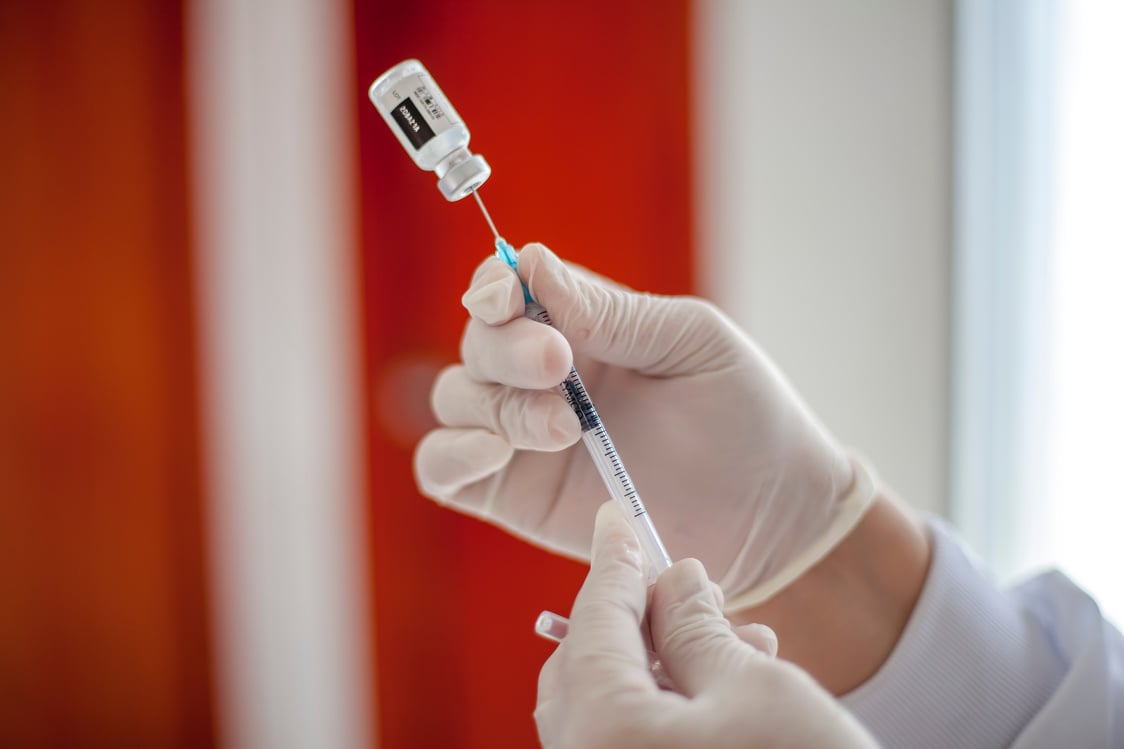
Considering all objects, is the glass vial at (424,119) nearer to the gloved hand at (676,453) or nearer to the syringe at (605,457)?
the syringe at (605,457)

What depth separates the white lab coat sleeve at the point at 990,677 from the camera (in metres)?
0.82

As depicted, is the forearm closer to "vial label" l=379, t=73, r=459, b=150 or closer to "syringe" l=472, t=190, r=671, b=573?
"syringe" l=472, t=190, r=671, b=573

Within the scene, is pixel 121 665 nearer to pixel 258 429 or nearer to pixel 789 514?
pixel 258 429

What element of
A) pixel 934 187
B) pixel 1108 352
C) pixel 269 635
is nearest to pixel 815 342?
pixel 934 187

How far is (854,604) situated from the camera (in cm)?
96

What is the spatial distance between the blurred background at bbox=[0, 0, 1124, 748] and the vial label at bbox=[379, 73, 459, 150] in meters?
0.73

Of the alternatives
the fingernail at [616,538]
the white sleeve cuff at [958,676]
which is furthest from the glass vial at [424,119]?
the white sleeve cuff at [958,676]

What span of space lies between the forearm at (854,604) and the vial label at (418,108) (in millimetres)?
763

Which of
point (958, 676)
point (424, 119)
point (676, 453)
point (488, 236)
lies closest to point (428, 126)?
point (424, 119)

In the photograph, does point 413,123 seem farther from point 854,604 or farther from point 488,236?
point 854,604

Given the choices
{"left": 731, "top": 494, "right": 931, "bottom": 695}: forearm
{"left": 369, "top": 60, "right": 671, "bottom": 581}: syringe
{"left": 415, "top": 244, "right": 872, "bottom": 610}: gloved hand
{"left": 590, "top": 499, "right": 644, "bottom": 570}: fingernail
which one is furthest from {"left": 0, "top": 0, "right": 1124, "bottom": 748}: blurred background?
{"left": 590, "top": 499, "right": 644, "bottom": 570}: fingernail

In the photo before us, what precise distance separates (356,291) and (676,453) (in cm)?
82

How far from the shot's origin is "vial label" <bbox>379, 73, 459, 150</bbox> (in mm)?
726

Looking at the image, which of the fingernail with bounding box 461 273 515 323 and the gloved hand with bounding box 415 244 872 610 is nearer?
the fingernail with bounding box 461 273 515 323
